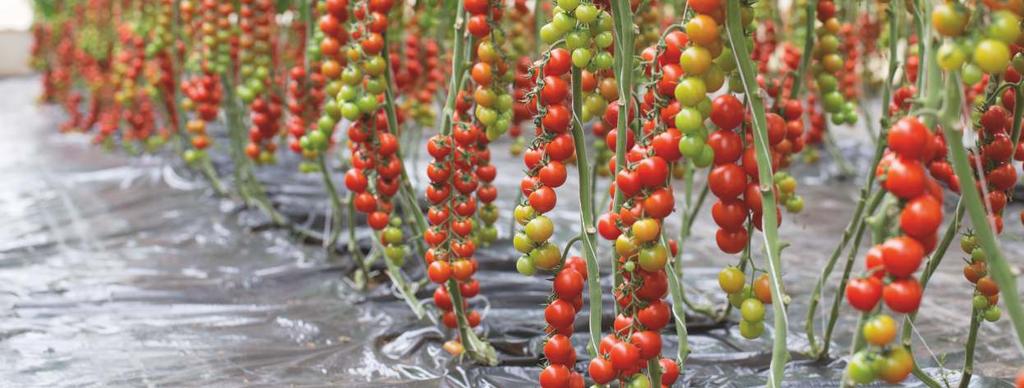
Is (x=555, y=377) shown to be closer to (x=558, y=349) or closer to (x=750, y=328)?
(x=558, y=349)

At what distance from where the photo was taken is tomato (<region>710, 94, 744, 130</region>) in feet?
3.03

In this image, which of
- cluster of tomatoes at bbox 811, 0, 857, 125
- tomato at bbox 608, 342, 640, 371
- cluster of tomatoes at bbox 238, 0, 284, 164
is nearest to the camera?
tomato at bbox 608, 342, 640, 371

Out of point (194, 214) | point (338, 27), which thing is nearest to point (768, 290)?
point (338, 27)

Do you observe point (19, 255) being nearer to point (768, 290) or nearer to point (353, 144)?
point (353, 144)

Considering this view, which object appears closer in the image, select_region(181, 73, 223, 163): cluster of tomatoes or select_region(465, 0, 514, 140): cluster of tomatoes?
select_region(465, 0, 514, 140): cluster of tomatoes

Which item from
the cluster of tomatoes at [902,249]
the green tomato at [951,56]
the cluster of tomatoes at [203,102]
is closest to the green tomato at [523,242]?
the cluster of tomatoes at [902,249]

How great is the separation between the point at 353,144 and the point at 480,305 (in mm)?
574

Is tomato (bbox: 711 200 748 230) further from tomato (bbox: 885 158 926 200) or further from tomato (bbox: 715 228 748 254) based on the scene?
tomato (bbox: 885 158 926 200)

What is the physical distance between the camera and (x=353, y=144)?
180cm

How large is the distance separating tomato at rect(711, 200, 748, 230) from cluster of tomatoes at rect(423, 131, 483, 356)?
62 centimetres

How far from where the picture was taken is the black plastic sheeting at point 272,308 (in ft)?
5.61

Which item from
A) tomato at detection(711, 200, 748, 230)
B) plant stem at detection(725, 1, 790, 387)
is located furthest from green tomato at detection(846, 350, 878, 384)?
tomato at detection(711, 200, 748, 230)

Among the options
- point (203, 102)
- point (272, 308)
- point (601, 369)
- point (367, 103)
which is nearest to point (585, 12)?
point (601, 369)

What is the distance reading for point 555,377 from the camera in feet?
3.77
